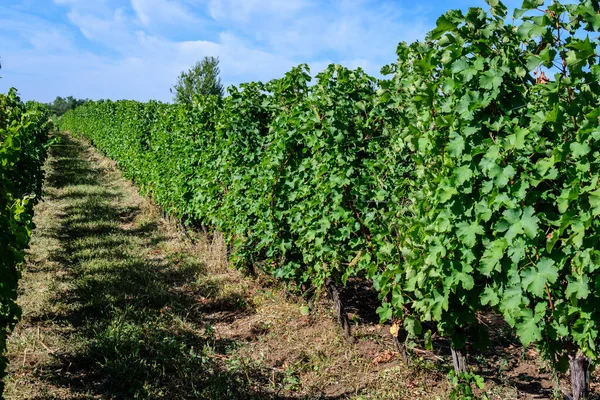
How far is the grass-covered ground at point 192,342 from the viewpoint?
12.7 ft

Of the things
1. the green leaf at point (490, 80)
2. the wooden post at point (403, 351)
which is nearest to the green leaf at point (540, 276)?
Answer: the green leaf at point (490, 80)

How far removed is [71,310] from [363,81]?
12.9ft

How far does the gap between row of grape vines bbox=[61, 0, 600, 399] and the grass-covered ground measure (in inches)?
23.3

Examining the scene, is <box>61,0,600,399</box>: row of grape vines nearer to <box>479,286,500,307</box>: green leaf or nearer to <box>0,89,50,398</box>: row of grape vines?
<box>479,286,500,307</box>: green leaf

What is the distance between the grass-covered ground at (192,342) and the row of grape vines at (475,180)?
59 cm

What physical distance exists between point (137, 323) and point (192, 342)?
64 cm

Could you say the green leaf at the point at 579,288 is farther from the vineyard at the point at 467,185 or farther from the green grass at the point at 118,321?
the green grass at the point at 118,321

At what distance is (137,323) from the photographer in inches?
198

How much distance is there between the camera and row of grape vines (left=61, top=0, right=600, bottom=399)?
7.91 ft

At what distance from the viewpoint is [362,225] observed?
14.4 ft

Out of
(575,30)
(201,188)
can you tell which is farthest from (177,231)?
(575,30)

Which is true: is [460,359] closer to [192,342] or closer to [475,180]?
[475,180]

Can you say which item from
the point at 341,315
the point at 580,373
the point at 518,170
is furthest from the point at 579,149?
the point at 341,315

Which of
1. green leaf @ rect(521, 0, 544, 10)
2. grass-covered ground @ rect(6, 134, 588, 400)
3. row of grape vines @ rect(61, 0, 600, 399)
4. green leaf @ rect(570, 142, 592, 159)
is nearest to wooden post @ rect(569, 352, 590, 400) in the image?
row of grape vines @ rect(61, 0, 600, 399)
